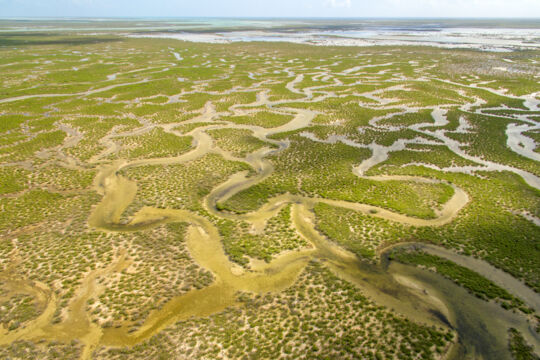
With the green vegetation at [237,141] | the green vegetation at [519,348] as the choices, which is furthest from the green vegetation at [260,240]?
the green vegetation at [237,141]

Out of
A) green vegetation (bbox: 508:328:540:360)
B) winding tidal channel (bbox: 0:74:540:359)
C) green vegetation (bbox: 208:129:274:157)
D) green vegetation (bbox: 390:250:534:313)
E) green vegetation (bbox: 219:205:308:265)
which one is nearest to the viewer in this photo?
green vegetation (bbox: 508:328:540:360)

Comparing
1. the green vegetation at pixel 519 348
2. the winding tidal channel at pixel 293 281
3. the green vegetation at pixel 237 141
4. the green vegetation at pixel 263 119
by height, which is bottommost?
the green vegetation at pixel 519 348

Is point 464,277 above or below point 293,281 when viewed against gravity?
above

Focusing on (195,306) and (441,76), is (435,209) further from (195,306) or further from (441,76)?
(441,76)

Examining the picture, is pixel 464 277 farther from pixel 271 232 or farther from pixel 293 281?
pixel 271 232

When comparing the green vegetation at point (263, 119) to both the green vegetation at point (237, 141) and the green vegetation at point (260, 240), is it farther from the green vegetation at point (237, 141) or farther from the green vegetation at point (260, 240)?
the green vegetation at point (260, 240)

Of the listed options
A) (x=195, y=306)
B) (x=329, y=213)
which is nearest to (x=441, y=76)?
(x=329, y=213)

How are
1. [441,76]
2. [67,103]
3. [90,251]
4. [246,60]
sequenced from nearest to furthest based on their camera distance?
[90,251], [67,103], [441,76], [246,60]

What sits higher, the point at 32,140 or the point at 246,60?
the point at 246,60

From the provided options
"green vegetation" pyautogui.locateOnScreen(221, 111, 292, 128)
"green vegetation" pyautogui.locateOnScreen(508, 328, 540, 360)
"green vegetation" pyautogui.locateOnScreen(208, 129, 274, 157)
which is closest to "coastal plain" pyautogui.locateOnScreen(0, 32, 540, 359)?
"green vegetation" pyautogui.locateOnScreen(508, 328, 540, 360)

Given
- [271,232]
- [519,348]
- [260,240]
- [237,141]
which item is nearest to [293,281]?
[260,240]

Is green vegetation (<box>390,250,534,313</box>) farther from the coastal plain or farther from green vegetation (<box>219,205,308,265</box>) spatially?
green vegetation (<box>219,205,308,265</box>)
